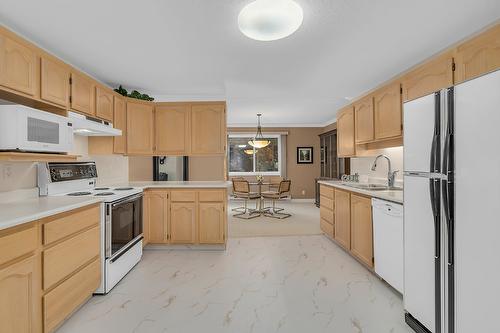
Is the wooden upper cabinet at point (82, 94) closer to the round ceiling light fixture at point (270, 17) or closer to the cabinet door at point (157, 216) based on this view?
the cabinet door at point (157, 216)

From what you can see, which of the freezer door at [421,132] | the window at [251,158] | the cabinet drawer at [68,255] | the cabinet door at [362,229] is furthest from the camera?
the window at [251,158]

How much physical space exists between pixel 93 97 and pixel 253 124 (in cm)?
544

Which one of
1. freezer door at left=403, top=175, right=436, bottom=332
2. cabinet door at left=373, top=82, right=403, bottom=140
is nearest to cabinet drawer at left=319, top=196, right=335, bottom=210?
cabinet door at left=373, top=82, right=403, bottom=140

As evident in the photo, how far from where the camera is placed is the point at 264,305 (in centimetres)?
218

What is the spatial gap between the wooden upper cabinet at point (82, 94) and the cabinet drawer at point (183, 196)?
1384 mm

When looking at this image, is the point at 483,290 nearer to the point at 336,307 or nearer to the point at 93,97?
the point at 336,307

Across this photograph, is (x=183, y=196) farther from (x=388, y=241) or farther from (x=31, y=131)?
(x=388, y=241)

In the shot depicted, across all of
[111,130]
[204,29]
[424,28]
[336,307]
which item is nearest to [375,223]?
[336,307]

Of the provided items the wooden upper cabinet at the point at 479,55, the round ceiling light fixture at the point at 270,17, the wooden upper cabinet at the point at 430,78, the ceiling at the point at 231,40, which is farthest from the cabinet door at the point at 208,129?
A: the wooden upper cabinet at the point at 479,55

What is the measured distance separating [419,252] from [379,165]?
224 centimetres

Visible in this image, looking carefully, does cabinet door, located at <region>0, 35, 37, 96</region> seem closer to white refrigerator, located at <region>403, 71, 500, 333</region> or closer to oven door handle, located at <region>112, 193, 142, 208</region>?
oven door handle, located at <region>112, 193, 142, 208</region>

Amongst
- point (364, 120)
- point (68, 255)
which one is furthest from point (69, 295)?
A: point (364, 120)

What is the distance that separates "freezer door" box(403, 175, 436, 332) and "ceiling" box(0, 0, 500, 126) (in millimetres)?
1377

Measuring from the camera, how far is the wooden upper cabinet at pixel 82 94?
2605 millimetres
